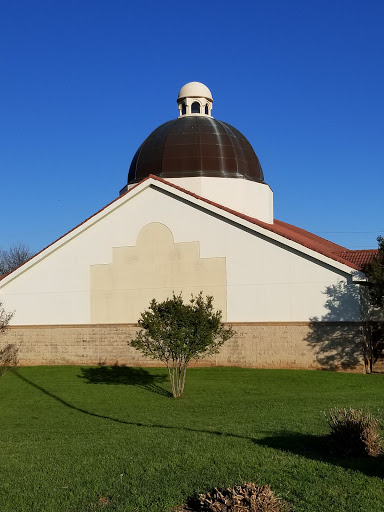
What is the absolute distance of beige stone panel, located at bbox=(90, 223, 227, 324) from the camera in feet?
90.9

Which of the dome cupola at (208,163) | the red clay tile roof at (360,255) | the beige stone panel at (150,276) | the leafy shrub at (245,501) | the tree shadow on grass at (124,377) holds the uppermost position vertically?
the dome cupola at (208,163)

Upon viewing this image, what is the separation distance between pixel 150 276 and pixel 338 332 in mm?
8833

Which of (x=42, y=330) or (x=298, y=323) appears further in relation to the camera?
(x=42, y=330)

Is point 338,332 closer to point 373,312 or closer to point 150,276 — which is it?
point 373,312

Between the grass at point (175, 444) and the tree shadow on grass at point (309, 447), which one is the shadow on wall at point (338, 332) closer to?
the grass at point (175, 444)

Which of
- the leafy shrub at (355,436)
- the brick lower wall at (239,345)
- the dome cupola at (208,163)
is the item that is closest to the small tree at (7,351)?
the brick lower wall at (239,345)

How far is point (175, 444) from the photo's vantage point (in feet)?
39.1

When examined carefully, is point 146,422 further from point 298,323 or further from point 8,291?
point 8,291

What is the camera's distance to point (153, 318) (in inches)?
808

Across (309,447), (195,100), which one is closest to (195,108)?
(195,100)

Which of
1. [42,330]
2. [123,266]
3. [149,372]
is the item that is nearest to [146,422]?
[149,372]

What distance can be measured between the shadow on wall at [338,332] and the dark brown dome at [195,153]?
402 inches

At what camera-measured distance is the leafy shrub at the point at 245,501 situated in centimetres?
764

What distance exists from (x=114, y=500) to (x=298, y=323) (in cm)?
1842
